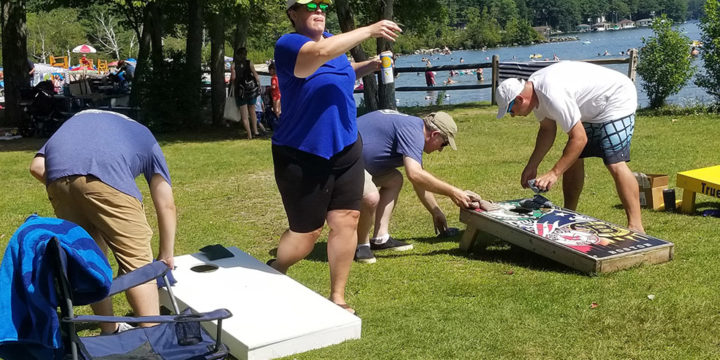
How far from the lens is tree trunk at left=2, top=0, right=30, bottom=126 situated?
1798 cm

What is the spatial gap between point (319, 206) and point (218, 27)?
13.8 meters

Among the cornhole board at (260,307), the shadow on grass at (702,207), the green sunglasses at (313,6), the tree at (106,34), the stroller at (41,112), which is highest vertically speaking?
the tree at (106,34)

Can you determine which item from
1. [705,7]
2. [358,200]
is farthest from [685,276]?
[705,7]

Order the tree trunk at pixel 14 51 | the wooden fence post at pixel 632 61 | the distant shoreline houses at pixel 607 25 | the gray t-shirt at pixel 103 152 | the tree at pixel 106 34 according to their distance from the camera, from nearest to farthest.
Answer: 1. the gray t-shirt at pixel 103 152
2. the wooden fence post at pixel 632 61
3. the tree trunk at pixel 14 51
4. the tree at pixel 106 34
5. the distant shoreline houses at pixel 607 25

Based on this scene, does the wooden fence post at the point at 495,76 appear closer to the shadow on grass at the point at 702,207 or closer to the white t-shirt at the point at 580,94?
the shadow on grass at the point at 702,207

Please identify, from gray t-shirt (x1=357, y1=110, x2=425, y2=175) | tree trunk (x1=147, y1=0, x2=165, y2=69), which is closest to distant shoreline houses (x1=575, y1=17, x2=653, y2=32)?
tree trunk (x1=147, y1=0, x2=165, y2=69)

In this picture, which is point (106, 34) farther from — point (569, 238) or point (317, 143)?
point (317, 143)

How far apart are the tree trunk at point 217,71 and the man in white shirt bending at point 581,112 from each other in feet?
39.6

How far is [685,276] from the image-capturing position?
527cm

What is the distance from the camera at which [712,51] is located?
1506 cm

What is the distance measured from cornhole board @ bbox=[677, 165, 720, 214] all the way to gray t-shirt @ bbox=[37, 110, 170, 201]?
5.03 metres

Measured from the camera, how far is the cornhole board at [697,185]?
7.00 metres

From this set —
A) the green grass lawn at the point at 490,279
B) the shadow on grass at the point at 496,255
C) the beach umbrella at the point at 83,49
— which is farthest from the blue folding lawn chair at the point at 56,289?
the beach umbrella at the point at 83,49

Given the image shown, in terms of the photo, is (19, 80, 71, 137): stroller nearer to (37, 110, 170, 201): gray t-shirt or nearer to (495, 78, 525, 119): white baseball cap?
(495, 78, 525, 119): white baseball cap
